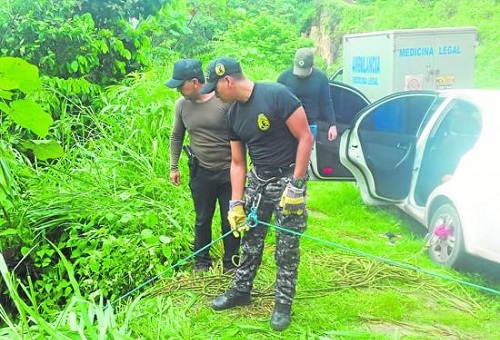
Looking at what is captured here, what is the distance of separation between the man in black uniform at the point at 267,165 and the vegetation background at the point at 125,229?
13.7 inches

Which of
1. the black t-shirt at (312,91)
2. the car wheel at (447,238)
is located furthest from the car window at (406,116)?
the car wheel at (447,238)

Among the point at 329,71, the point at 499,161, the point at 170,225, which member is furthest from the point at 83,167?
the point at 329,71

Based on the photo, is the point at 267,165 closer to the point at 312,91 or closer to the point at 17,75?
the point at 17,75

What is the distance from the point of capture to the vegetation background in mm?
3703

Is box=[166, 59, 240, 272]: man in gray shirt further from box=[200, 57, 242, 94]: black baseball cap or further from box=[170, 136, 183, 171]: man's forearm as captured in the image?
box=[200, 57, 242, 94]: black baseball cap

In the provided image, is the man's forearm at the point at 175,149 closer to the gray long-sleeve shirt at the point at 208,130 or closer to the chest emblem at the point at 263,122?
the gray long-sleeve shirt at the point at 208,130

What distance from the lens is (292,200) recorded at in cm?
359

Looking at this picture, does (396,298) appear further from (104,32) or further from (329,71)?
(329,71)

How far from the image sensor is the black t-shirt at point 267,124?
3629 millimetres

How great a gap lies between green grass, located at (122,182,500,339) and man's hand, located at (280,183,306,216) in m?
0.80

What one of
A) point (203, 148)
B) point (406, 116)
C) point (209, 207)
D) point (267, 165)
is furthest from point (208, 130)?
point (406, 116)

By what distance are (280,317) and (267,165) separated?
3.26ft

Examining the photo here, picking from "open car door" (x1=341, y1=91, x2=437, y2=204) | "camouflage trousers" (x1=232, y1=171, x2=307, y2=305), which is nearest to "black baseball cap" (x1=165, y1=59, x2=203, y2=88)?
"camouflage trousers" (x1=232, y1=171, x2=307, y2=305)

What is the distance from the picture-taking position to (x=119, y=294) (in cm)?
484
